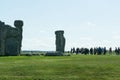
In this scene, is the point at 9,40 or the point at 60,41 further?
the point at 60,41

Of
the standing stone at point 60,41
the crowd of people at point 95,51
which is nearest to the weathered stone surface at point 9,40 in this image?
the standing stone at point 60,41

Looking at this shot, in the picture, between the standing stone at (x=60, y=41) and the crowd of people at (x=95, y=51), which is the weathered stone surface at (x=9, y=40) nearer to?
the standing stone at (x=60, y=41)

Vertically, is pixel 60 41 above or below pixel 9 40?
above

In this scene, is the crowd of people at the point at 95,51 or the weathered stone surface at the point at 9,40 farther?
the crowd of people at the point at 95,51

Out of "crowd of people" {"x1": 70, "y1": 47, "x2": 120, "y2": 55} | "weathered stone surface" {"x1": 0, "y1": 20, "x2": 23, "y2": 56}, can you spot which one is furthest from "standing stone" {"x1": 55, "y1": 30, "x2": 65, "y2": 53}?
"weathered stone surface" {"x1": 0, "y1": 20, "x2": 23, "y2": 56}

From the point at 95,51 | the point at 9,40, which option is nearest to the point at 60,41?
the point at 95,51

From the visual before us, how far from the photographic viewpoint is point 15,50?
54250 millimetres

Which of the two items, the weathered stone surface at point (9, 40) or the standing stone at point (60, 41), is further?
the standing stone at point (60, 41)

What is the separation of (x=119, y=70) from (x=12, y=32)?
31029 millimetres

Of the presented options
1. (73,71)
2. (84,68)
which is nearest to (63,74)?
(73,71)

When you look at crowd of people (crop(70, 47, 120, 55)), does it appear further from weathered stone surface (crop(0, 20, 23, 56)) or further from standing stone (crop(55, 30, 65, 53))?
weathered stone surface (crop(0, 20, 23, 56))

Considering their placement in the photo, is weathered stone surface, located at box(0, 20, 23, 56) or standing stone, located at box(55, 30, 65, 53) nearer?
weathered stone surface, located at box(0, 20, 23, 56)

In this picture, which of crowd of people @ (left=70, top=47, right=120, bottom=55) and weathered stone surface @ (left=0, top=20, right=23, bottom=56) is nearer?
weathered stone surface @ (left=0, top=20, right=23, bottom=56)

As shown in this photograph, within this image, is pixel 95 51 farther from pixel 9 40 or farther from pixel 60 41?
pixel 9 40
